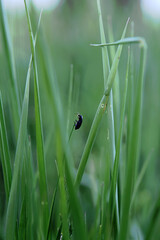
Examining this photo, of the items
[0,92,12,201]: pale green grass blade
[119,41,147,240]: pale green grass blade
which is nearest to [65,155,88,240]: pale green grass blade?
[119,41,147,240]: pale green grass blade

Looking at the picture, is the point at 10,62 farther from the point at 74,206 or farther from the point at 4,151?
the point at 74,206

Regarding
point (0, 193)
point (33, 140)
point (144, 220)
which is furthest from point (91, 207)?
point (33, 140)

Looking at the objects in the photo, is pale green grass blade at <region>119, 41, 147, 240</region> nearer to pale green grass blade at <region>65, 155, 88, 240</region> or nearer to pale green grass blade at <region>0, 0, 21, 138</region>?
pale green grass blade at <region>65, 155, 88, 240</region>

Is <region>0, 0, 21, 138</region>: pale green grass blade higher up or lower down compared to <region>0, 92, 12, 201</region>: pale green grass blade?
higher up

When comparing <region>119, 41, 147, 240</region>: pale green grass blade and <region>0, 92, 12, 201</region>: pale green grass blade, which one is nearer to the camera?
<region>119, 41, 147, 240</region>: pale green grass blade

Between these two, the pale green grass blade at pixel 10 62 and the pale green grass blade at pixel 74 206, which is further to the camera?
the pale green grass blade at pixel 10 62

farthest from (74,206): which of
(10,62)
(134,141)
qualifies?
(10,62)

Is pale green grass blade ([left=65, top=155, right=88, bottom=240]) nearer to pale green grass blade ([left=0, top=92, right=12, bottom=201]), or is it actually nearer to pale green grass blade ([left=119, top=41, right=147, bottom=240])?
pale green grass blade ([left=119, top=41, right=147, bottom=240])

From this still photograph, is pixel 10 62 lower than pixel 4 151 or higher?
higher

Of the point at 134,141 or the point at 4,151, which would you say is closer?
the point at 134,141

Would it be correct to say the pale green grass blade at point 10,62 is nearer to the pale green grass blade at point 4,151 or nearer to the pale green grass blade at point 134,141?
the pale green grass blade at point 4,151

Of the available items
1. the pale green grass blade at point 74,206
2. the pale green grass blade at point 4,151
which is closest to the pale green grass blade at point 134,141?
the pale green grass blade at point 74,206
